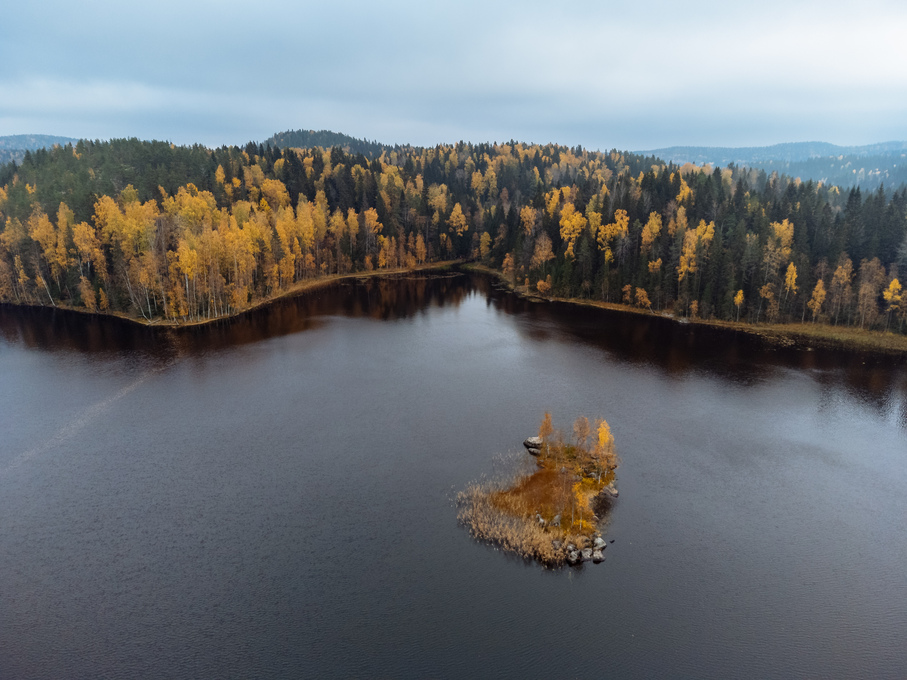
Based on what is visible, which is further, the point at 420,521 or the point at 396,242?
the point at 396,242

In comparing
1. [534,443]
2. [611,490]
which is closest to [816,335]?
[534,443]

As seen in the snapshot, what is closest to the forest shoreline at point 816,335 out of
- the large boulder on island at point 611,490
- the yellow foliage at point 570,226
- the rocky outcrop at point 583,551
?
the yellow foliage at point 570,226

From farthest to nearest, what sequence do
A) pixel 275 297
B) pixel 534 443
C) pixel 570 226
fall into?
1. pixel 570 226
2. pixel 275 297
3. pixel 534 443

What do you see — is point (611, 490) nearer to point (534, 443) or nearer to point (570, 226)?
point (534, 443)

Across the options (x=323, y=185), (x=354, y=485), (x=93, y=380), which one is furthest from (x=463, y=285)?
(x=354, y=485)

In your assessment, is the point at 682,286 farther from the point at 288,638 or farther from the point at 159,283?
the point at 159,283
